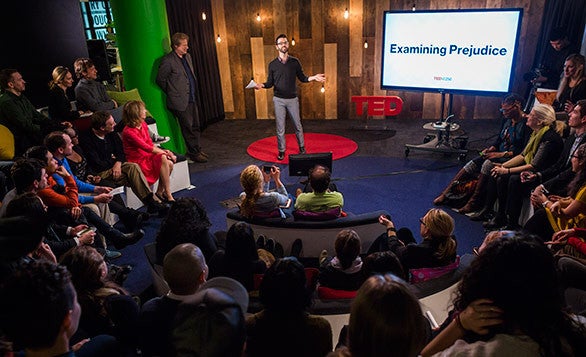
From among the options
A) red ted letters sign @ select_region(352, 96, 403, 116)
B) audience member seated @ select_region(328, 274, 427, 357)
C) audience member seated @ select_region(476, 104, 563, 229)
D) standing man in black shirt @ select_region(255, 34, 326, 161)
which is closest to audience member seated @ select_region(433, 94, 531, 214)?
audience member seated @ select_region(476, 104, 563, 229)

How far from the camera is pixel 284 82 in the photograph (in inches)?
249

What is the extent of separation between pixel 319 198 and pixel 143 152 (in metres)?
2.49

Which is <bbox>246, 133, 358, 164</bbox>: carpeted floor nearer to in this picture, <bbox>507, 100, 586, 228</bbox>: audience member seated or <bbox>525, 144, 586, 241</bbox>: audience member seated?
<bbox>507, 100, 586, 228</bbox>: audience member seated

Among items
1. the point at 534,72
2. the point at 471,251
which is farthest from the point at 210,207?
the point at 534,72

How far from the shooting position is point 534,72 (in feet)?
22.0

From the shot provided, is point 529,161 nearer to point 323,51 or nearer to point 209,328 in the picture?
point 209,328

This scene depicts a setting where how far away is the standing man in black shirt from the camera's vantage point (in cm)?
628

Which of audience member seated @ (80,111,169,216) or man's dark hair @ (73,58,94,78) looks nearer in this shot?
audience member seated @ (80,111,169,216)

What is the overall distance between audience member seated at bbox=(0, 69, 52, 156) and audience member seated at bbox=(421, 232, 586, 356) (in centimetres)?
502

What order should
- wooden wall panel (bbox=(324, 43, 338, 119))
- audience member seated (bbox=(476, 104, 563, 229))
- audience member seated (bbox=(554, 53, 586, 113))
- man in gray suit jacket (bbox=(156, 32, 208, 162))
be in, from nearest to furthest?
audience member seated (bbox=(476, 104, 563, 229)) → audience member seated (bbox=(554, 53, 586, 113)) → man in gray suit jacket (bbox=(156, 32, 208, 162)) → wooden wall panel (bbox=(324, 43, 338, 119))

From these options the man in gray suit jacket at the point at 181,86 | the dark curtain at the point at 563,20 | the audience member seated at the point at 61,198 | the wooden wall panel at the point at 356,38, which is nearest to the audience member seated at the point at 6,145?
the audience member seated at the point at 61,198

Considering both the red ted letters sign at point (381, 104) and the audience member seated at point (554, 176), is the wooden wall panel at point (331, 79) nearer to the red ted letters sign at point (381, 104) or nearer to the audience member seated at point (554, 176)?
the red ted letters sign at point (381, 104)

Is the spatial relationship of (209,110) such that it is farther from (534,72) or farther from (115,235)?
(534,72)

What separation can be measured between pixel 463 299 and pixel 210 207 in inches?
153
